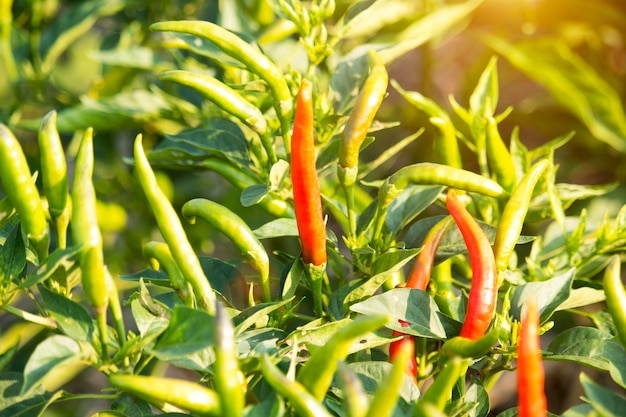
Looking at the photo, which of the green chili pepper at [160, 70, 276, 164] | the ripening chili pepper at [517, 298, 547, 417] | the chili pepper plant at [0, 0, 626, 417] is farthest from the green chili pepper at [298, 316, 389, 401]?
the green chili pepper at [160, 70, 276, 164]

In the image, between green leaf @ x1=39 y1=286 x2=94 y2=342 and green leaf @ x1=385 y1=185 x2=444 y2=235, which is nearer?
green leaf @ x1=39 y1=286 x2=94 y2=342

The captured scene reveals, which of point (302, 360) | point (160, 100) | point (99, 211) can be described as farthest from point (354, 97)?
point (99, 211)

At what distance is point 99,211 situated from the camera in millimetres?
1592

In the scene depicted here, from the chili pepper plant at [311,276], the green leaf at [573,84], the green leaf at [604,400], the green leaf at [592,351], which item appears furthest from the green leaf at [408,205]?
the green leaf at [573,84]

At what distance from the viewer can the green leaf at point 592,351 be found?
2.51 feet

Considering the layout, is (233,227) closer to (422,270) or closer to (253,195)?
(253,195)

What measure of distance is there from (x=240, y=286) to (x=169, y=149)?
300mm

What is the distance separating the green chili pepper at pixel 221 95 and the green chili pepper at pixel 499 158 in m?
0.31

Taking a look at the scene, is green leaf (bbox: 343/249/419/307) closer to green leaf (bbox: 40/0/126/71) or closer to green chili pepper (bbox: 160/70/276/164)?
green chili pepper (bbox: 160/70/276/164)

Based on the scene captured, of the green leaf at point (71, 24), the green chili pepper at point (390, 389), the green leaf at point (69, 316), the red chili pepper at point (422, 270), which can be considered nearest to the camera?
the green chili pepper at point (390, 389)

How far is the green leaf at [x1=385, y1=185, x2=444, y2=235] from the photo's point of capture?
94 cm

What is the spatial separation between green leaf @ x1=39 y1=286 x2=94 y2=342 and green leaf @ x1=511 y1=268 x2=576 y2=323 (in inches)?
18.7

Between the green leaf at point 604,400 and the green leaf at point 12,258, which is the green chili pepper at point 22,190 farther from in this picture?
the green leaf at point 604,400

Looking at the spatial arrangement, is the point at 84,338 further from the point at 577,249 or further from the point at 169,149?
the point at 577,249
